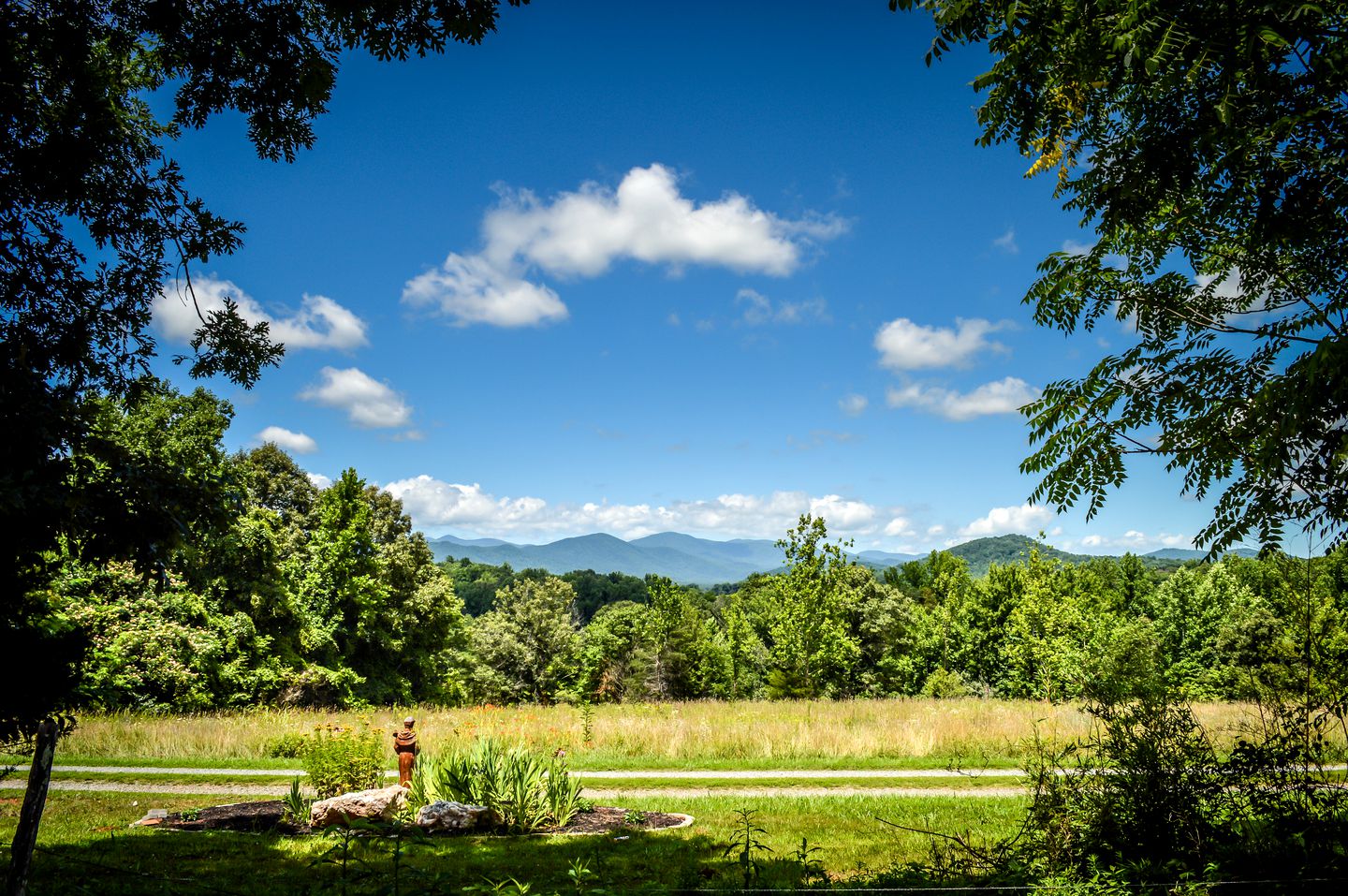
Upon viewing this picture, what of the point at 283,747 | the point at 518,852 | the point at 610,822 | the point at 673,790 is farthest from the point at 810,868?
the point at 283,747

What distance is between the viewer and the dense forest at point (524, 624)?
7762mm

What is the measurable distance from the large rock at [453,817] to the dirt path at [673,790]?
2655 millimetres

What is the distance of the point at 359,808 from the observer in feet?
28.7

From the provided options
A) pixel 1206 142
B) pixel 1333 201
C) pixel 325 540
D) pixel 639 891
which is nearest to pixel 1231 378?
pixel 1333 201

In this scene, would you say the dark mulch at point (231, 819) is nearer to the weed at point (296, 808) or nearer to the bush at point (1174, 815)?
the weed at point (296, 808)

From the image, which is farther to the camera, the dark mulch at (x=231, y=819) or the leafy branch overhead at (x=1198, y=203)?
the dark mulch at (x=231, y=819)

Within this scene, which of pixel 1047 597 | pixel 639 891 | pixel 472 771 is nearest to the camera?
pixel 639 891

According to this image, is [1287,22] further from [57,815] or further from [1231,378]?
[57,815]

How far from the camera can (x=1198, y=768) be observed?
5.37m

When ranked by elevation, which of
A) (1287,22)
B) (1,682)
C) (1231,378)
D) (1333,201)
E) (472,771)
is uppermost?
(1287,22)

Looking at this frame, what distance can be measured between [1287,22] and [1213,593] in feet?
156

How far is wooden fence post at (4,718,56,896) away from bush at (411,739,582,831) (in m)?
5.53

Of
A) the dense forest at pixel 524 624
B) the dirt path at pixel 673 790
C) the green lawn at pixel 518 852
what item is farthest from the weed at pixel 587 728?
the dense forest at pixel 524 624

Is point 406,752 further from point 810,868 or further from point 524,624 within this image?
point 524,624
